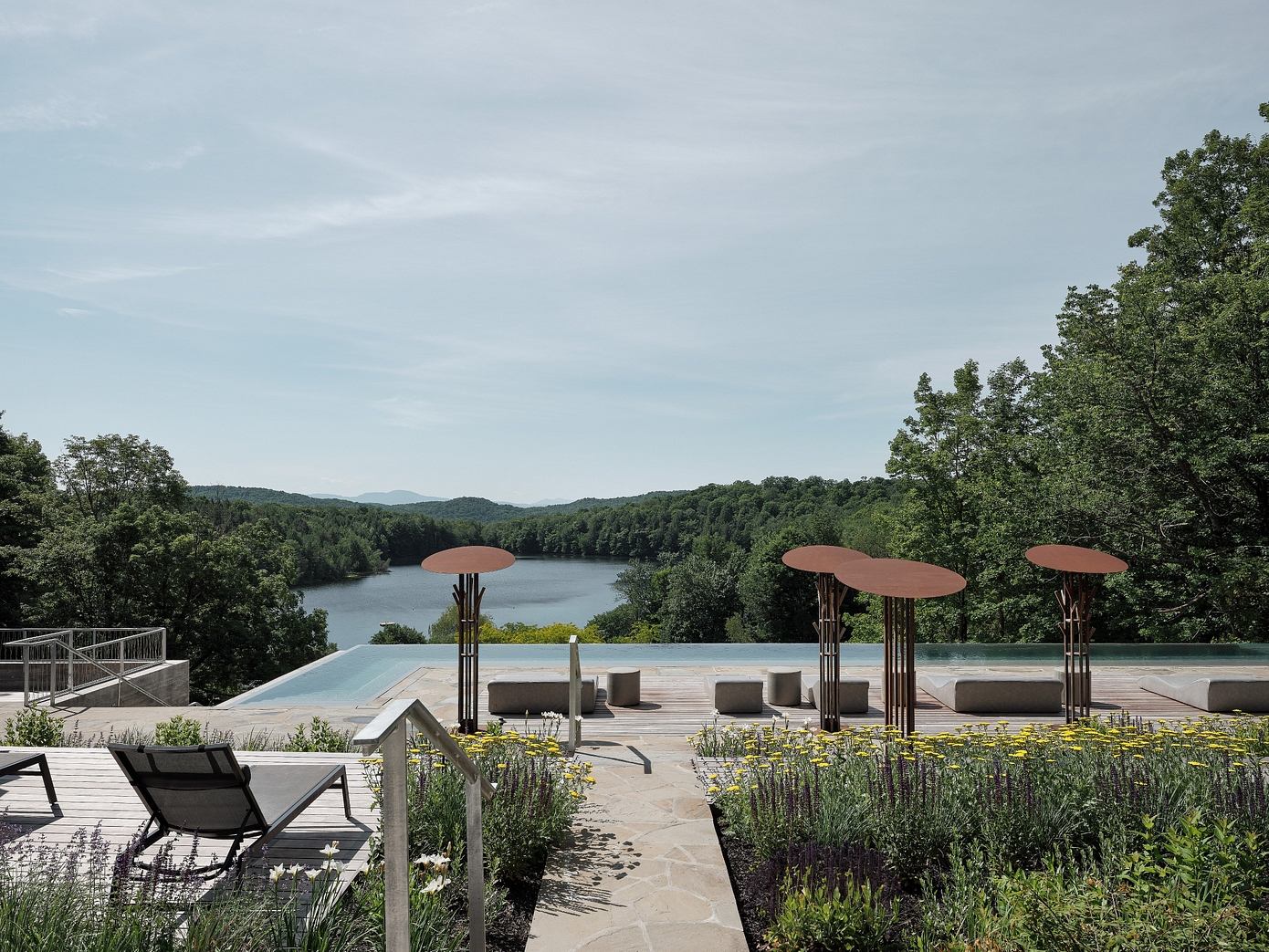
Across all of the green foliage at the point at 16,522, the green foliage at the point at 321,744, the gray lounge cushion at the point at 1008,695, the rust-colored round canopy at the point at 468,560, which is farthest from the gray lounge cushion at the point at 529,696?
the green foliage at the point at 16,522

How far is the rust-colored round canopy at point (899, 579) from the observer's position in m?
6.43

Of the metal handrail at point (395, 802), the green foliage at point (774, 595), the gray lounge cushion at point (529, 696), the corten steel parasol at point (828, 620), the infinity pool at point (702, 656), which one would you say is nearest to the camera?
the metal handrail at point (395, 802)

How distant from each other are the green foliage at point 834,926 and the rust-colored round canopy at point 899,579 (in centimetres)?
334

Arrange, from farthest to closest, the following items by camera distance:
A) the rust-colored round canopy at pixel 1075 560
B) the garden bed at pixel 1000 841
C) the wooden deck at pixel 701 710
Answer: the wooden deck at pixel 701 710 → the rust-colored round canopy at pixel 1075 560 → the garden bed at pixel 1000 841

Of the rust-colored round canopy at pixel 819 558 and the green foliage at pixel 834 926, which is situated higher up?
the rust-colored round canopy at pixel 819 558

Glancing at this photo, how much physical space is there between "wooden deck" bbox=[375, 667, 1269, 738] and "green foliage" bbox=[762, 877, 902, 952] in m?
4.38

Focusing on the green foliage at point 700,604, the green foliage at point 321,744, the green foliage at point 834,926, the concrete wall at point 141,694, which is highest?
the green foliage at point 834,926

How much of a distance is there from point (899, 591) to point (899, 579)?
0.24 metres

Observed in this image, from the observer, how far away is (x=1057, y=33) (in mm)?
10312

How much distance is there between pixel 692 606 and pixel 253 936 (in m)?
36.4

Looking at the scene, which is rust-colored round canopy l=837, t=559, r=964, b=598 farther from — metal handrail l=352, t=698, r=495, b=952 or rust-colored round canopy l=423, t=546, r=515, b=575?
metal handrail l=352, t=698, r=495, b=952

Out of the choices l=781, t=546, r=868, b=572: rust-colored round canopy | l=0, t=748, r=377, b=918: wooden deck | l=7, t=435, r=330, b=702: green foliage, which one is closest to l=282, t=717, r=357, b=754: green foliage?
l=0, t=748, r=377, b=918: wooden deck

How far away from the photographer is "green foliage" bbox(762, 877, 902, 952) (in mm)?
3037

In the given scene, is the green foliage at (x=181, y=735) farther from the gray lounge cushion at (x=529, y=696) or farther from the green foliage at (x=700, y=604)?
the green foliage at (x=700, y=604)
